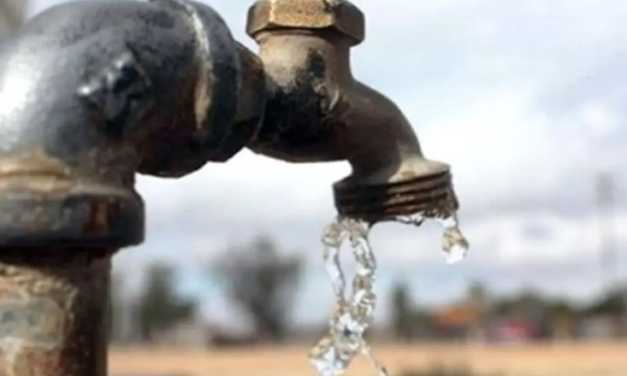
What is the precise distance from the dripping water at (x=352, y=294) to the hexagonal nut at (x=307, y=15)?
176mm

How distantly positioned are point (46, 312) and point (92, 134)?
0.12 meters

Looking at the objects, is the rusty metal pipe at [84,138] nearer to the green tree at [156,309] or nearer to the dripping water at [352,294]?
the dripping water at [352,294]

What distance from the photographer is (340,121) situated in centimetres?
106

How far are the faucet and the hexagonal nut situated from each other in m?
0.08

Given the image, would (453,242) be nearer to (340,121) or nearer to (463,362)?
(340,121)

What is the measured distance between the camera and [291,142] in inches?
41.1

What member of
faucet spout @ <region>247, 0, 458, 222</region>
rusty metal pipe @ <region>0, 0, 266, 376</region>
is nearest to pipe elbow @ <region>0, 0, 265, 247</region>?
rusty metal pipe @ <region>0, 0, 266, 376</region>

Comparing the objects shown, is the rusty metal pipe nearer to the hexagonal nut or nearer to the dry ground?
the hexagonal nut

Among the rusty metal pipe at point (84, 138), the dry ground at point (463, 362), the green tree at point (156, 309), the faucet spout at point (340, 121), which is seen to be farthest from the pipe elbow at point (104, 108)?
the green tree at point (156, 309)

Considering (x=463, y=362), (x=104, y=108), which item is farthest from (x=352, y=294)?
(x=463, y=362)

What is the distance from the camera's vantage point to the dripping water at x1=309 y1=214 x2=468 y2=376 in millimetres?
1138

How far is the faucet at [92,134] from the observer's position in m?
0.79

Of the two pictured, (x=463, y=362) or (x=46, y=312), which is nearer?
(x=46, y=312)

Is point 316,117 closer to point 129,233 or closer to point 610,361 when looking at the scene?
point 129,233
